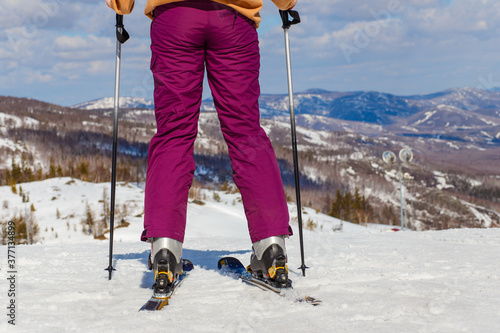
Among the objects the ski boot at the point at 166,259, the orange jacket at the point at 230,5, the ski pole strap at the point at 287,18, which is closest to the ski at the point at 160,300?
the ski boot at the point at 166,259

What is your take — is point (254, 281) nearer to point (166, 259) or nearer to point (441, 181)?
point (166, 259)

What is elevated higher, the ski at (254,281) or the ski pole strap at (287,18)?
the ski pole strap at (287,18)

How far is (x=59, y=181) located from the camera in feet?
59.5

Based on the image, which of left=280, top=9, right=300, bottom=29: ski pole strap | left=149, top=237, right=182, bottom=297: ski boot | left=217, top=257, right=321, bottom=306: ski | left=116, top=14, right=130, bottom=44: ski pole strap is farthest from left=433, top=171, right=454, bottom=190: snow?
left=149, top=237, right=182, bottom=297: ski boot

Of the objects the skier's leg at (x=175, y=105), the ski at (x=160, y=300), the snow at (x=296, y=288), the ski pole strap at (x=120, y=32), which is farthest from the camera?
the ski pole strap at (x=120, y=32)

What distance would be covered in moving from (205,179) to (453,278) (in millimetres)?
97162

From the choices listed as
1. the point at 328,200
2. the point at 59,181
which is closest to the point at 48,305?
the point at 59,181

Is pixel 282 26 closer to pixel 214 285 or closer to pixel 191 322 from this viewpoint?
pixel 214 285

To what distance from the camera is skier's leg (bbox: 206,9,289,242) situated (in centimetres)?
218

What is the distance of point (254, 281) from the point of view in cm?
214

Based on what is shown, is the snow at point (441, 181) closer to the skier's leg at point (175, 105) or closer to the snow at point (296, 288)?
the snow at point (296, 288)

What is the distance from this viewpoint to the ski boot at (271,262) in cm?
201

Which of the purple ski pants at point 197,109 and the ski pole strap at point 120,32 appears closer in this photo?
the purple ski pants at point 197,109

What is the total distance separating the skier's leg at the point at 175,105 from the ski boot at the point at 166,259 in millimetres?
65
